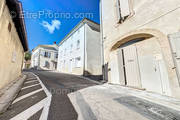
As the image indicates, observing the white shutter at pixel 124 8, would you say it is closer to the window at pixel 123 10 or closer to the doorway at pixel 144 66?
the window at pixel 123 10

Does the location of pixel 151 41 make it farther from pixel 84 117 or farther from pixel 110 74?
pixel 84 117

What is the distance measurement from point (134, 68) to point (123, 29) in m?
2.61

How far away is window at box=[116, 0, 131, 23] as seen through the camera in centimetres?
470

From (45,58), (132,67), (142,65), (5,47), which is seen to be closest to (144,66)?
(142,65)

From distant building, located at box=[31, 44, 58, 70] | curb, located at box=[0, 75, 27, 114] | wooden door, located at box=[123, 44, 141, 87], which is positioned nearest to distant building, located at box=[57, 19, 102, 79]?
wooden door, located at box=[123, 44, 141, 87]

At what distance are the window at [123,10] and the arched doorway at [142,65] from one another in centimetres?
143

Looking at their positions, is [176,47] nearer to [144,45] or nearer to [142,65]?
[144,45]

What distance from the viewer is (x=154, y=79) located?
11.3 feet

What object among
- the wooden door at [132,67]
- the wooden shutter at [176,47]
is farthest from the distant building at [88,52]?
the wooden shutter at [176,47]

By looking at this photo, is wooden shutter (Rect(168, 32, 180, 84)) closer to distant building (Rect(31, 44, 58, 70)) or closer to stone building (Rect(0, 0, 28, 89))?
stone building (Rect(0, 0, 28, 89))

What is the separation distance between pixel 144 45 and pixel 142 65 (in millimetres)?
1094

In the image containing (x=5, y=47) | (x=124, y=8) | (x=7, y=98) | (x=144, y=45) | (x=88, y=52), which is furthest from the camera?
(x=88, y=52)

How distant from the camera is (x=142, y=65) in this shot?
396 centimetres

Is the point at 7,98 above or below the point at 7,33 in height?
below
